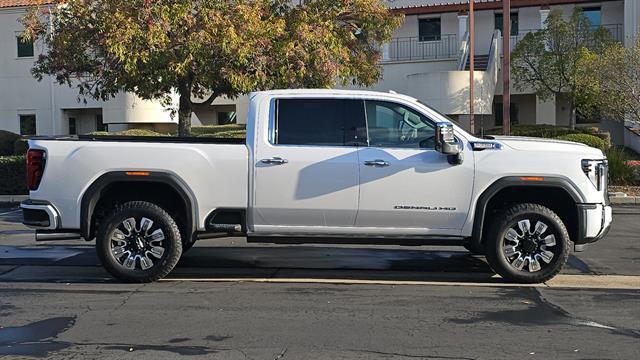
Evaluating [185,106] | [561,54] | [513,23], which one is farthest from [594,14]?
[185,106]

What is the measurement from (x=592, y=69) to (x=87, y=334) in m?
16.5

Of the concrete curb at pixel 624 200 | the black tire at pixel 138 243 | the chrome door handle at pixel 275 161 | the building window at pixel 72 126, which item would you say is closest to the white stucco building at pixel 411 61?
the building window at pixel 72 126

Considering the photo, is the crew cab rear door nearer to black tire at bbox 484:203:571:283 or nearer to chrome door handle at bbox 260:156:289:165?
chrome door handle at bbox 260:156:289:165

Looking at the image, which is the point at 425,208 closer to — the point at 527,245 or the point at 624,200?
the point at 527,245

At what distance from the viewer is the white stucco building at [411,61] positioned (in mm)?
27789

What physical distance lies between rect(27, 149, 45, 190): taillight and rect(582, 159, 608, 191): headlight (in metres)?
6.11

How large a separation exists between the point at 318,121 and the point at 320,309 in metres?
2.23

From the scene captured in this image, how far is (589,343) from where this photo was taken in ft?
18.2

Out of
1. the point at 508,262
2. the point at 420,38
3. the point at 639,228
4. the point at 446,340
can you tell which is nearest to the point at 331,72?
the point at 639,228

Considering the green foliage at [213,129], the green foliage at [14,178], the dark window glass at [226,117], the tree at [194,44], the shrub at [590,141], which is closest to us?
the tree at [194,44]

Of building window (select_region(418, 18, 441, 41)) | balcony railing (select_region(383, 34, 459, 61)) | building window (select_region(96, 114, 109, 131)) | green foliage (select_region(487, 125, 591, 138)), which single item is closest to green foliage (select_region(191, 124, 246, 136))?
building window (select_region(96, 114, 109, 131))

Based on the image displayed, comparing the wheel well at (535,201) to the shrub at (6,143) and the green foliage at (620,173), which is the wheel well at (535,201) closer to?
the green foliage at (620,173)

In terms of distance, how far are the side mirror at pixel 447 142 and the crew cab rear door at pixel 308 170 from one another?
918 mm

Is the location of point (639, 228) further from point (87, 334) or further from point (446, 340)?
point (87, 334)
